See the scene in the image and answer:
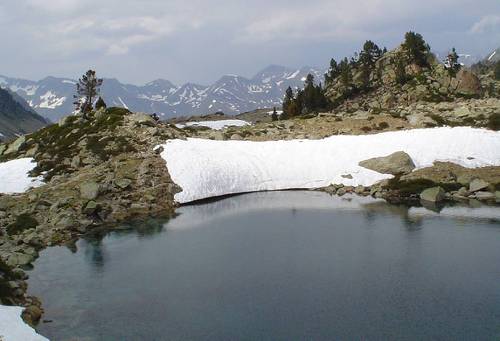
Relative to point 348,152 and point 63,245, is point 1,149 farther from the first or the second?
point 348,152

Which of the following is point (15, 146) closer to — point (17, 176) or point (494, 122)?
point (17, 176)

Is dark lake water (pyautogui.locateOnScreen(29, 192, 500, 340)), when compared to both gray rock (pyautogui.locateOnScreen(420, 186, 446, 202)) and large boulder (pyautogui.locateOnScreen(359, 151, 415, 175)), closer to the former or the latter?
gray rock (pyautogui.locateOnScreen(420, 186, 446, 202))

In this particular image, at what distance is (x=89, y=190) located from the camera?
58.2 meters

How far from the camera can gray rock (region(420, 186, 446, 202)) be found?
5728 cm

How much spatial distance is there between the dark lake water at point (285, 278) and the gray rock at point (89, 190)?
7726 millimetres

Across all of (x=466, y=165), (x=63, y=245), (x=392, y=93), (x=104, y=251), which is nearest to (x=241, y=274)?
(x=104, y=251)

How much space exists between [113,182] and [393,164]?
35.7 metres

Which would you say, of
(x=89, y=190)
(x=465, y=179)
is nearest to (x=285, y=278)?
(x=89, y=190)

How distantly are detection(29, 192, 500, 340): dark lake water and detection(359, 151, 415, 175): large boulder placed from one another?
10.6 meters

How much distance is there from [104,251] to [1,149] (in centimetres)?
5236

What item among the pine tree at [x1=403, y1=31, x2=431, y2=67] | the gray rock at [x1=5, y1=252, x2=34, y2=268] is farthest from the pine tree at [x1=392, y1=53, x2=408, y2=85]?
the gray rock at [x1=5, y1=252, x2=34, y2=268]

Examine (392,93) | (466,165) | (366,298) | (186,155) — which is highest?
(392,93)

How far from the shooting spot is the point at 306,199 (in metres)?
62.4

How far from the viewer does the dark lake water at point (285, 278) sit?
2767 cm
